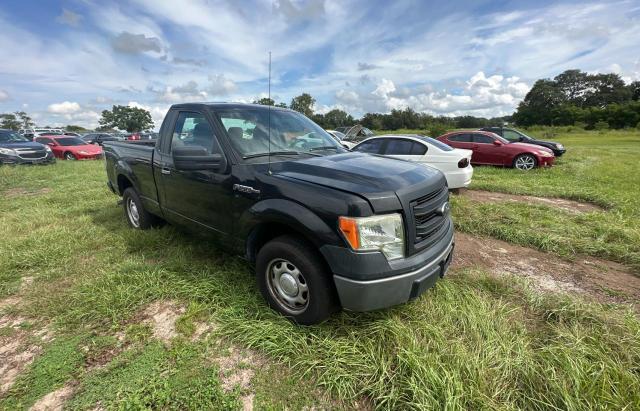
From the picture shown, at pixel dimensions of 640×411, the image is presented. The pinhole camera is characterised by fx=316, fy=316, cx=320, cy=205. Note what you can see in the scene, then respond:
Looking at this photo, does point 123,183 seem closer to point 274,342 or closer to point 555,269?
point 274,342

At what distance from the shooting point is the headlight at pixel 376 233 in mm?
2123

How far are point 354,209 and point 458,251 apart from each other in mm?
2676

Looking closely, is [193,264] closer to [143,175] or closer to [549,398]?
[143,175]

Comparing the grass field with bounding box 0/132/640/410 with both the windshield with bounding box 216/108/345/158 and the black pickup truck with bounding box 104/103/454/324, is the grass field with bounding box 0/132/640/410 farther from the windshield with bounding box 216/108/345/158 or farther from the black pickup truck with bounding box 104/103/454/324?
the windshield with bounding box 216/108/345/158

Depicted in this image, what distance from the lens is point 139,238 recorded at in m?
4.28

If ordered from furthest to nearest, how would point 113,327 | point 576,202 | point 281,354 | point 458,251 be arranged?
point 576,202
point 458,251
point 113,327
point 281,354

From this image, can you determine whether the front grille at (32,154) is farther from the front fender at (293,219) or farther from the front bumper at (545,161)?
the front bumper at (545,161)

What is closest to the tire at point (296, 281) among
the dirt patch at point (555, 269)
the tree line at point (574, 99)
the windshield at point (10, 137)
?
the dirt patch at point (555, 269)

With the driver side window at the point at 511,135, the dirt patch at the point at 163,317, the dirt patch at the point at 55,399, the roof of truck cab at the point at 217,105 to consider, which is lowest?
the dirt patch at the point at 55,399

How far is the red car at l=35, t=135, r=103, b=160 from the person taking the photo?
15.8 metres

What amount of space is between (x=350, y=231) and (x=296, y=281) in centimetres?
70

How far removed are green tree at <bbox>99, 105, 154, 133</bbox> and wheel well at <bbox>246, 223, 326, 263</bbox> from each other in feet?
281

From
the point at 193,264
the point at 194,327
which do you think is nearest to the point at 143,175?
the point at 193,264

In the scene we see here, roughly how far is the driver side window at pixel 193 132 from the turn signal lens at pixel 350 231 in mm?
1535
